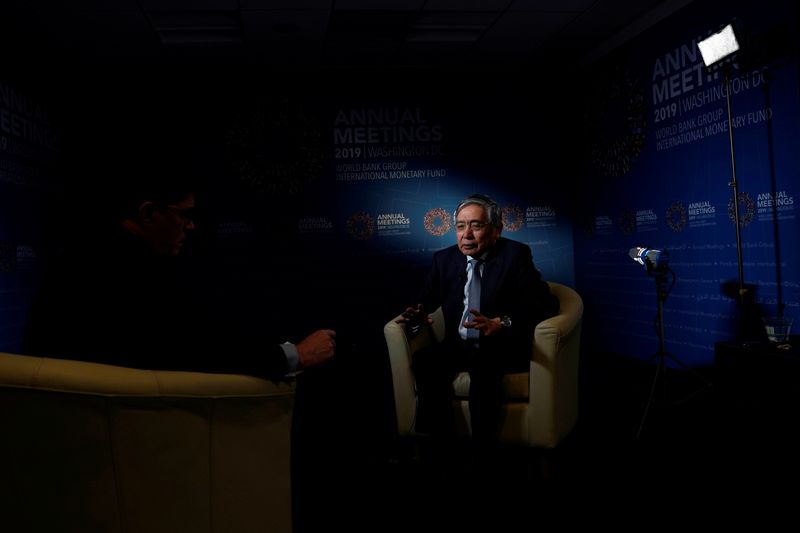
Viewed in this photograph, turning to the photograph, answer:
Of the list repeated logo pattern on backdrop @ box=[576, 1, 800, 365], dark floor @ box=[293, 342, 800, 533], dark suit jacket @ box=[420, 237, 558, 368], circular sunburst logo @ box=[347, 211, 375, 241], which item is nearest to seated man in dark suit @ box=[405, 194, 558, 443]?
dark suit jacket @ box=[420, 237, 558, 368]

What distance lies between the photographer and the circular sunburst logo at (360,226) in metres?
6.06

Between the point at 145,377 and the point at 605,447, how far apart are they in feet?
8.38

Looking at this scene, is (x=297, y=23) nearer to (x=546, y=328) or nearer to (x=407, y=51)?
(x=407, y=51)

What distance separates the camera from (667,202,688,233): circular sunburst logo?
4477 mm

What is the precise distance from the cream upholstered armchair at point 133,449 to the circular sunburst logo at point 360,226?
4615mm

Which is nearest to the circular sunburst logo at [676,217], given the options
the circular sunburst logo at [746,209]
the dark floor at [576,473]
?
the circular sunburst logo at [746,209]

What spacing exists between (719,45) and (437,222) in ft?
10.5

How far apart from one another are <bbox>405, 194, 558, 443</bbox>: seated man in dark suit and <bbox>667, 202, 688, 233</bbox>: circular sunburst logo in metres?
1.88

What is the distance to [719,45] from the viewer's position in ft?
10.9

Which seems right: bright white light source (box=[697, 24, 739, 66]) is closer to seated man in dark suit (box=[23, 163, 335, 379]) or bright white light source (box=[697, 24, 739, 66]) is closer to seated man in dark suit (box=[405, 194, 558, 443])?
seated man in dark suit (box=[405, 194, 558, 443])

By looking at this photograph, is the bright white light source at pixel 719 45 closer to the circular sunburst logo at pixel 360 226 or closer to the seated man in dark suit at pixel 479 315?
the seated man in dark suit at pixel 479 315

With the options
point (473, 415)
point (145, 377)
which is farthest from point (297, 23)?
point (145, 377)

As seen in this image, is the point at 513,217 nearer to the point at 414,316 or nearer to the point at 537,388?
the point at 414,316

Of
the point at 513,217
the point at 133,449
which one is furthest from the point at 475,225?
the point at 513,217
